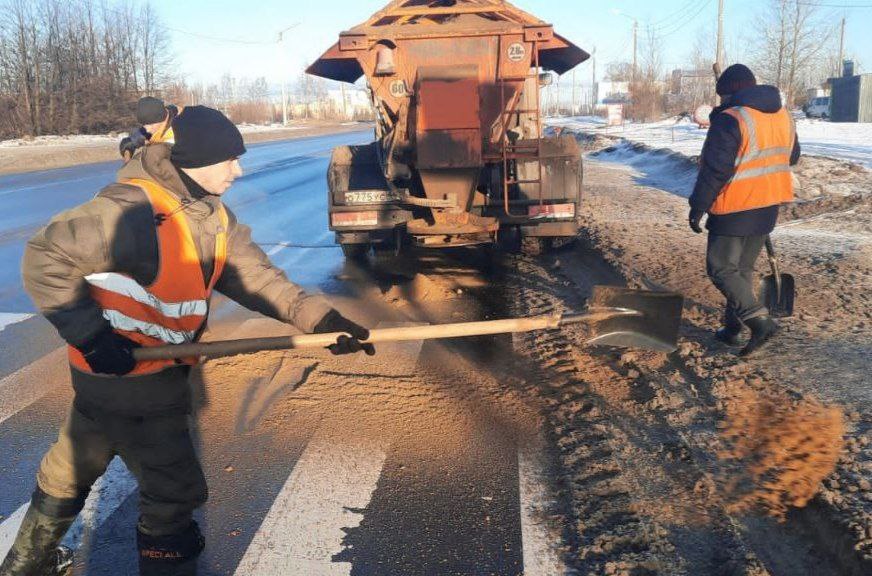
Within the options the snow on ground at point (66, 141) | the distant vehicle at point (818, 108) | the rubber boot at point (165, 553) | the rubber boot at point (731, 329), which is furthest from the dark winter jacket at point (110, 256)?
the distant vehicle at point (818, 108)

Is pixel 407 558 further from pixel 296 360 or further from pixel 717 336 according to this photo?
pixel 717 336

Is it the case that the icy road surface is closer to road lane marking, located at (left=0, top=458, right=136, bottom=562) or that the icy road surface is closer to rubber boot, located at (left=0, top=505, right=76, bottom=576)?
road lane marking, located at (left=0, top=458, right=136, bottom=562)

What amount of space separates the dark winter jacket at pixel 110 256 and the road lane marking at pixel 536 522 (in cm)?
145

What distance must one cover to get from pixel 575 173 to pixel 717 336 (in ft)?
10.3

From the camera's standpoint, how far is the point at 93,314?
2252 millimetres

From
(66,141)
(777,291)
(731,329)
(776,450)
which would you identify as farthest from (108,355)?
(66,141)

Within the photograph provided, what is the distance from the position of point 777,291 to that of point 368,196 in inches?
Result: 164

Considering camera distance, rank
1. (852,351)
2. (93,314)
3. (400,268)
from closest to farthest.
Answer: (93,314) → (852,351) → (400,268)

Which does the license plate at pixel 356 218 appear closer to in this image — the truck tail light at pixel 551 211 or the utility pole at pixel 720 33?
the truck tail light at pixel 551 211

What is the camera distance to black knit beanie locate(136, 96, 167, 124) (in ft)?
20.9

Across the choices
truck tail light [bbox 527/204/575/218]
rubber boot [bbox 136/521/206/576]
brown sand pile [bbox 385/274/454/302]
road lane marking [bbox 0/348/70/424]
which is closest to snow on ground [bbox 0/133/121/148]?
brown sand pile [bbox 385/274/454/302]

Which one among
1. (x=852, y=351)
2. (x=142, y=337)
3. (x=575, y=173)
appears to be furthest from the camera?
(x=575, y=173)

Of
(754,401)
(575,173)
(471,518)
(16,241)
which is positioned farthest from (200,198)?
(16,241)

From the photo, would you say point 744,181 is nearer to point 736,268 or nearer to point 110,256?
point 736,268
